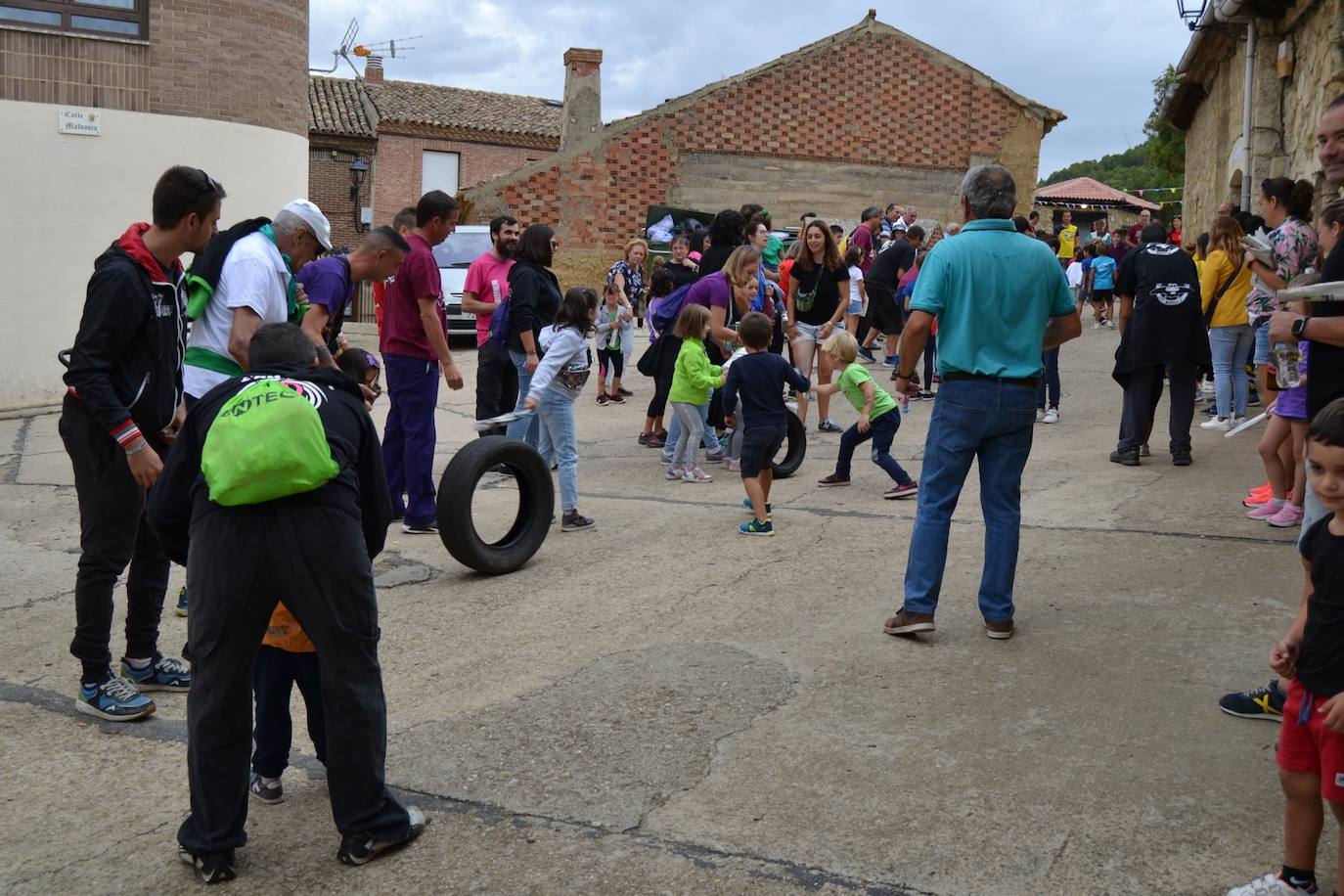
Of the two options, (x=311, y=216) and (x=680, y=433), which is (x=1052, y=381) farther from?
(x=311, y=216)

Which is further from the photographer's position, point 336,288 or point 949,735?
point 336,288

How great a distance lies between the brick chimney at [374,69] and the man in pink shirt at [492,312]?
134 feet

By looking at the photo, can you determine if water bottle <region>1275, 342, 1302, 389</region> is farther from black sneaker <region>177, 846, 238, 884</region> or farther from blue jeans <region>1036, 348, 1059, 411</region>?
blue jeans <region>1036, 348, 1059, 411</region>

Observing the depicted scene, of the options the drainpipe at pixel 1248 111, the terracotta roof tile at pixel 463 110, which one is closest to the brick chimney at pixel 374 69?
the terracotta roof tile at pixel 463 110

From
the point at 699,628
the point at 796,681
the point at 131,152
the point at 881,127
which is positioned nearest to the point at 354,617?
the point at 796,681

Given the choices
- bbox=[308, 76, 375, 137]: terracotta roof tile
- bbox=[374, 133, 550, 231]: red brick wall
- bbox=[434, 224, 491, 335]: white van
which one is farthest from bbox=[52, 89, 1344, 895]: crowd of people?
bbox=[308, 76, 375, 137]: terracotta roof tile

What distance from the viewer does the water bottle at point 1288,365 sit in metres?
4.87

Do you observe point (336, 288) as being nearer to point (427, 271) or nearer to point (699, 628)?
point (427, 271)

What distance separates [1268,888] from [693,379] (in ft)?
20.1

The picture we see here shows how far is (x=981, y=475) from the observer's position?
5.31m

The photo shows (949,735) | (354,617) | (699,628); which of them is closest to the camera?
(354,617)

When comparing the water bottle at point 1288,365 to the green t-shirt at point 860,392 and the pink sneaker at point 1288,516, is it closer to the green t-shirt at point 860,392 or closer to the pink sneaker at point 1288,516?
the pink sneaker at point 1288,516

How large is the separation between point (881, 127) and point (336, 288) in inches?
891

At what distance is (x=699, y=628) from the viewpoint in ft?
18.3
